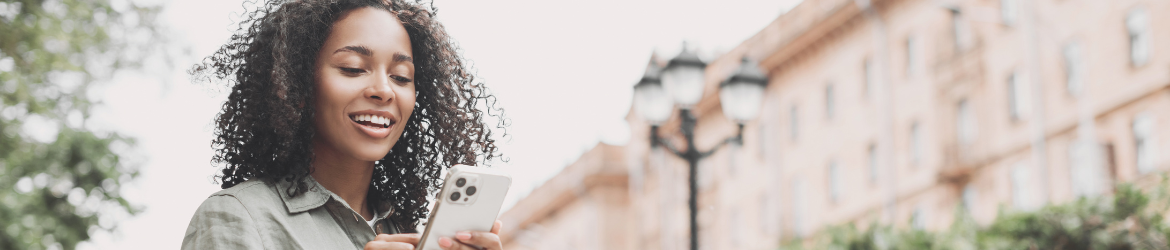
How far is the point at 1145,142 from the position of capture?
24375 millimetres

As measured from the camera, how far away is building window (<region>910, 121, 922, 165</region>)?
3256 centimetres

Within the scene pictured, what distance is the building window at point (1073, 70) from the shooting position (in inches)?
1032

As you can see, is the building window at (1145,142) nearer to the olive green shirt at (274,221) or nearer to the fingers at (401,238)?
the olive green shirt at (274,221)

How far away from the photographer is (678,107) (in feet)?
35.6

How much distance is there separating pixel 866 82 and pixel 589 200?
A: 28.1 m

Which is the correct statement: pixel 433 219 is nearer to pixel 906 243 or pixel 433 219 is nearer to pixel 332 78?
pixel 332 78

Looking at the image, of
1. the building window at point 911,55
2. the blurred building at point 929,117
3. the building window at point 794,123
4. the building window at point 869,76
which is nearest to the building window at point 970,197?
the blurred building at point 929,117

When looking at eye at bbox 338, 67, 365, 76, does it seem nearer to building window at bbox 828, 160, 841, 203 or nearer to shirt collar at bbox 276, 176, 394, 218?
shirt collar at bbox 276, 176, 394, 218

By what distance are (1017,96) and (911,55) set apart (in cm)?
503

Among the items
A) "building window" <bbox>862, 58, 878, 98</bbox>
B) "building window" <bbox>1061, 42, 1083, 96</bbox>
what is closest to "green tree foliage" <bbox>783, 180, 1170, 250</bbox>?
"building window" <bbox>1061, 42, 1083, 96</bbox>

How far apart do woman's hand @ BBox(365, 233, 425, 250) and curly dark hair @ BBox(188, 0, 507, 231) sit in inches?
9.6

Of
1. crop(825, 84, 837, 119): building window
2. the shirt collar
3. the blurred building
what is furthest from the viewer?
crop(825, 84, 837, 119): building window

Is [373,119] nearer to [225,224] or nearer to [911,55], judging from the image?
[225,224]

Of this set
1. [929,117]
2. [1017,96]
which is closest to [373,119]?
[1017,96]
